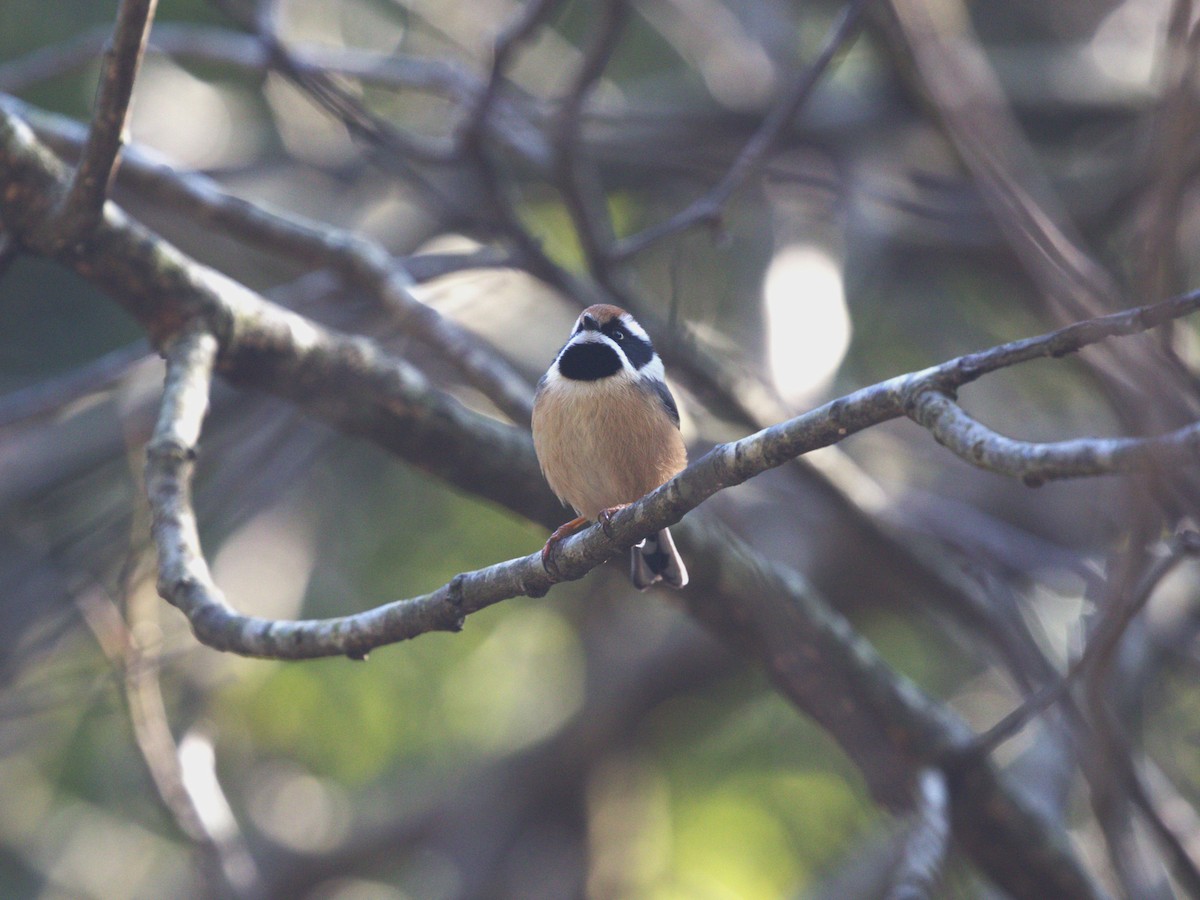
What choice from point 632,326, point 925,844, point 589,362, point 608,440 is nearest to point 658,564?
point 608,440

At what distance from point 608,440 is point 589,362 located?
0.42m

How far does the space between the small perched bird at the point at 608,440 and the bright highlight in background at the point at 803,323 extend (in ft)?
5.96

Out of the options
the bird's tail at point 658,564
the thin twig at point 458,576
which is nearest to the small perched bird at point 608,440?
the bird's tail at point 658,564

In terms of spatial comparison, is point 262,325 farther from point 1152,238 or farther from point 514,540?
point 514,540

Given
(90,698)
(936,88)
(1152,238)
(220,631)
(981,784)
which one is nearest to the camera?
(1152,238)

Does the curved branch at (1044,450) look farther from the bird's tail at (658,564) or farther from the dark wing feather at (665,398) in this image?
the dark wing feather at (665,398)

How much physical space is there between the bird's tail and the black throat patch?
2.13 feet

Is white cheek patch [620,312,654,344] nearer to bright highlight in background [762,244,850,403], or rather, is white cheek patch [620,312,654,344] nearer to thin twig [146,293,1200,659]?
bright highlight in background [762,244,850,403]

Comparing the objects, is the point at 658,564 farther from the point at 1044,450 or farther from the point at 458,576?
the point at 1044,450

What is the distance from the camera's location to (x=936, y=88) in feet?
11.2

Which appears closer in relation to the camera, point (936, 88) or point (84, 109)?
point (936, 88)

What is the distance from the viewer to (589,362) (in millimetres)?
4500

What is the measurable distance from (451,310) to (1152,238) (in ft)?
16.6

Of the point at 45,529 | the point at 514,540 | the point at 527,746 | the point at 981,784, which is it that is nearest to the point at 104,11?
the point at 45,529
